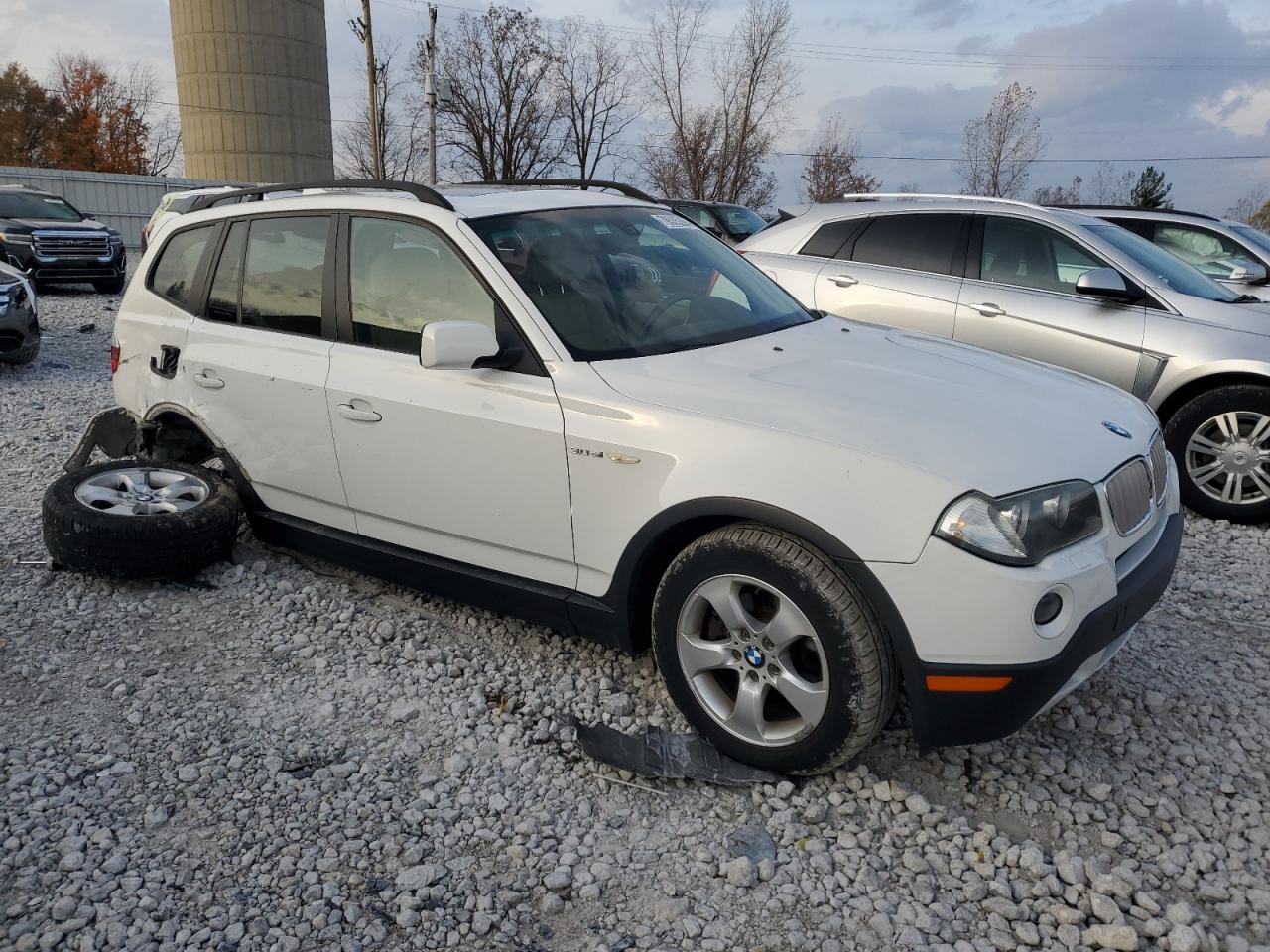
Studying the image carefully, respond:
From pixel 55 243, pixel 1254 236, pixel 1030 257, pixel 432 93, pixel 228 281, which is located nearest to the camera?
pixel 228 281

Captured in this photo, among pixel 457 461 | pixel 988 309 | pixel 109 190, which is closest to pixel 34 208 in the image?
pixel 109 190

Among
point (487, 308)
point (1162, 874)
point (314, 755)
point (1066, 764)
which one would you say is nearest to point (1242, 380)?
point (1066, 764)

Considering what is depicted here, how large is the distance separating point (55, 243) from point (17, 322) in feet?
25.5

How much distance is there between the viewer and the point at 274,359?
4242 mm

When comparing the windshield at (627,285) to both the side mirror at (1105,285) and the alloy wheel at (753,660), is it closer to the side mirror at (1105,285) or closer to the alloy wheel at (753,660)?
the alloy wheel at (753,660)

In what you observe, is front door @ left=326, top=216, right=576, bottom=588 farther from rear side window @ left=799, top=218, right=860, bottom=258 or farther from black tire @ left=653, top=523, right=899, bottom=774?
rear side window @ left=799, top=218, right=860, bottom=258

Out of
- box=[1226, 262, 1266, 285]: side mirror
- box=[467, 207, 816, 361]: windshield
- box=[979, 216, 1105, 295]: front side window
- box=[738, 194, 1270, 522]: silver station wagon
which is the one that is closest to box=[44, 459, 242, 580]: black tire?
box=[467, 207, 816, 361]: windshield

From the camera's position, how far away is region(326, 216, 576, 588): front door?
11.3 ft

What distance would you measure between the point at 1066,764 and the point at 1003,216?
14.5 ft

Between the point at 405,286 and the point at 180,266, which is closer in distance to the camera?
the point at 405,286

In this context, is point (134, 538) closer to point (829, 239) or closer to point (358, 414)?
point (358, 414)

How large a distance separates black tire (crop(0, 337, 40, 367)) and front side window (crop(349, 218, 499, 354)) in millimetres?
7639

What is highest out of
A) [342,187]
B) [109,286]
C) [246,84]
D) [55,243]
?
[246,84]

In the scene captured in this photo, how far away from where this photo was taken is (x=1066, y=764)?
3.24 m
